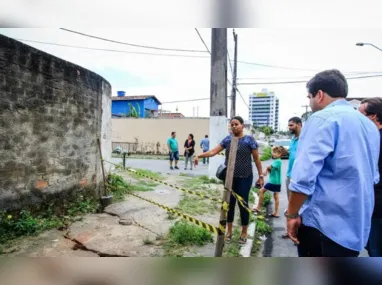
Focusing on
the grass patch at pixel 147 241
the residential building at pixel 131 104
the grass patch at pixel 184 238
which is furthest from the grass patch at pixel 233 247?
the residential building at pixel 131 104

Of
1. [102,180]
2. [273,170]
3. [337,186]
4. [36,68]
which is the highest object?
[36,68]

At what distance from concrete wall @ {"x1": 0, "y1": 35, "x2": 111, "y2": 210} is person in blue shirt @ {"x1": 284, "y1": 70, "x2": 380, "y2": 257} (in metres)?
2.73

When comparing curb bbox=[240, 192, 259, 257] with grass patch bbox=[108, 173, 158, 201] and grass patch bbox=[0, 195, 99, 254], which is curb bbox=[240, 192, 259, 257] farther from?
grass patch bbox=[108, 173, 158, 201]

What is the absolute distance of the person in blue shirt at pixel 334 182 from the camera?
1345mm

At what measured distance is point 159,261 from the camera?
248cm

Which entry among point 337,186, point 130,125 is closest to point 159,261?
point 337,186

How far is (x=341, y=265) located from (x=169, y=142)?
6.76 meters

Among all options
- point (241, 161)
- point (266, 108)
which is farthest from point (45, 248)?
point (266, 108)

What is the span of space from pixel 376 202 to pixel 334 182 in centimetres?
73

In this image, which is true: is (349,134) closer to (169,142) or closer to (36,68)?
(36,68)

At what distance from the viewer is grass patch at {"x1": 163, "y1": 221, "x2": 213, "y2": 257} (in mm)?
2781

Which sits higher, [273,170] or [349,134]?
[349,134]

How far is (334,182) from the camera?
1.38 meters

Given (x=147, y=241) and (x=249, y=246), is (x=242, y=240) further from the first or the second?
(x=147, y=241)
